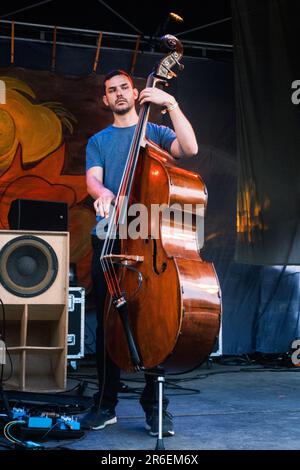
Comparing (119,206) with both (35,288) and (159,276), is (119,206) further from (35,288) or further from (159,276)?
(35,288)

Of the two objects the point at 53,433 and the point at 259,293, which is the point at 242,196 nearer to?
the point at 259,293

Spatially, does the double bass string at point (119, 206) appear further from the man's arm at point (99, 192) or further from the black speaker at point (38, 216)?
the black speaker at point (38, 216)

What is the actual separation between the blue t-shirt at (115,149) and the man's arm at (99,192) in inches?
1.4

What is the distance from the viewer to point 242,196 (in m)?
5.14

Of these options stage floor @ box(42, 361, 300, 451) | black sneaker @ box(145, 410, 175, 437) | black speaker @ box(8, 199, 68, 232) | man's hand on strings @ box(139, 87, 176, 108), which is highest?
man's hand on strings @ box(139, 87, 176, 108)

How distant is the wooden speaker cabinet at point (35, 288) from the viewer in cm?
389

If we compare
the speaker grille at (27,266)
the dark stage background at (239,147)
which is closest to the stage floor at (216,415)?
the speaker grille at (27,266)

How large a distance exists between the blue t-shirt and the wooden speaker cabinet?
122 cm

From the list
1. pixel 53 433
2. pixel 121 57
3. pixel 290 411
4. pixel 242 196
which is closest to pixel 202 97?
pixel 121 57

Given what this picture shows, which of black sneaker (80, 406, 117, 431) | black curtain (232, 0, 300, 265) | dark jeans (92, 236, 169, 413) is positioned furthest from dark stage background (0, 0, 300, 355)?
black sneaker (80, 406, 117, 431)

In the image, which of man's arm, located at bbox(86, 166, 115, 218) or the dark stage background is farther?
the dark stage background

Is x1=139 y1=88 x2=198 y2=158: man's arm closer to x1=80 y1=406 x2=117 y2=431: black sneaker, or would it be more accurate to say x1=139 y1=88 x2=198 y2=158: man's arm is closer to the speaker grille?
x1=80 y1=406 x2=117 y2=431: black sneaker

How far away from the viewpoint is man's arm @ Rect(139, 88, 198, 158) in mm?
2547

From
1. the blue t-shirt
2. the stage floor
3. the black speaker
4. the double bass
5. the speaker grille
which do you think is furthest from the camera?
the black speaker
